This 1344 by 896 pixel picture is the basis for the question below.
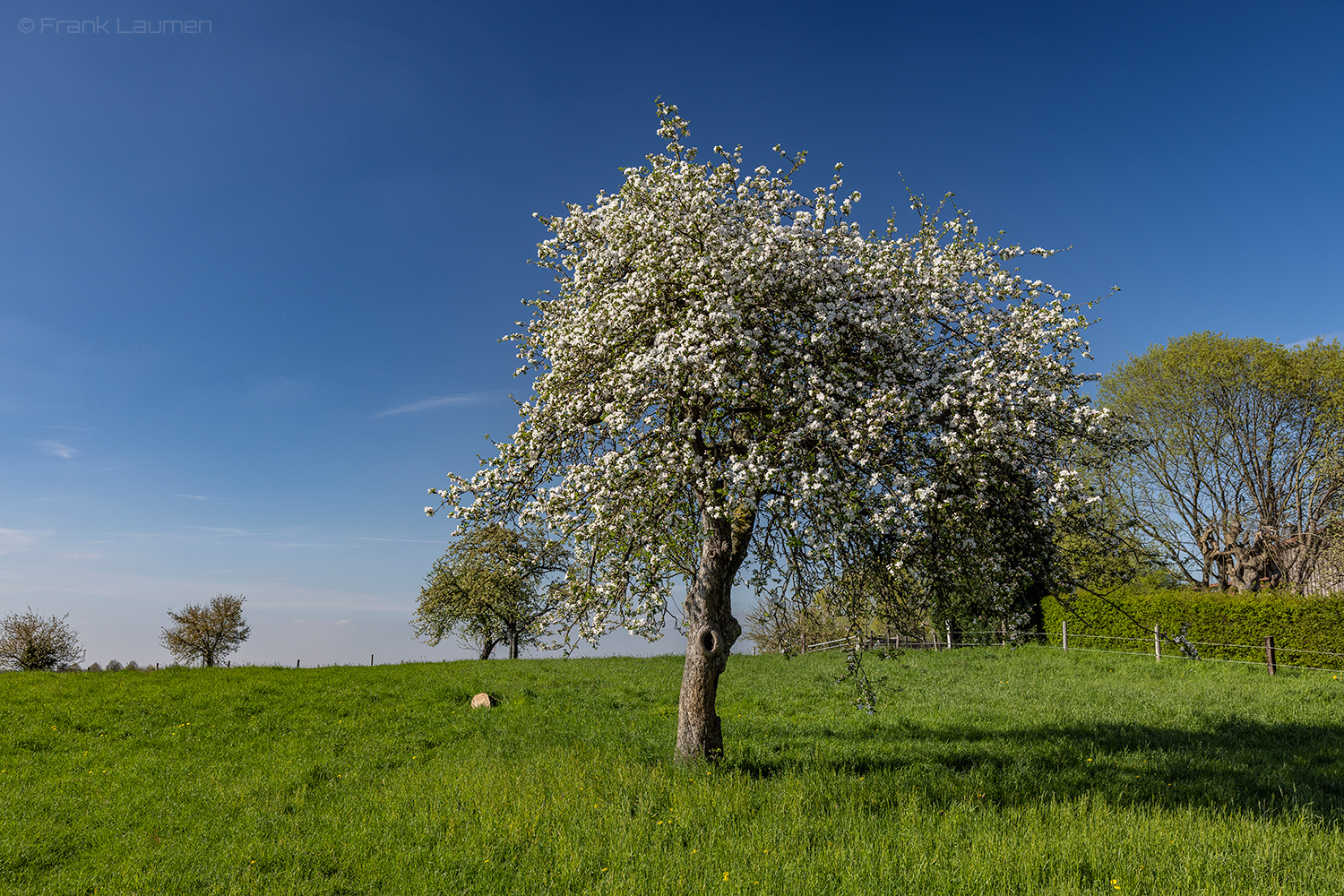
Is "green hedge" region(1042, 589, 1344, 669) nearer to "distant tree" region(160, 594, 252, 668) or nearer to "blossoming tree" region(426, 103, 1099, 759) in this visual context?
"blossoming tree" region(426, 103, 1099, 759)

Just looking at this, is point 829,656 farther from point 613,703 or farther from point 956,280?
point 956,280

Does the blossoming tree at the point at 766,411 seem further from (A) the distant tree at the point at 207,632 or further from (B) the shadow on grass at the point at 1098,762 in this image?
(A) the distant tree at the point at 207,632

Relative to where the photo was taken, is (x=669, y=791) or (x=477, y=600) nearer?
(x=669, y=791)

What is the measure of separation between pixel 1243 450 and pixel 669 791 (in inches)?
1512

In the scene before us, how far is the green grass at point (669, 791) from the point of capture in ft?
28.7

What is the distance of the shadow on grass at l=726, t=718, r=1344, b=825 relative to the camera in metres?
11.7

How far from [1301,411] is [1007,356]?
3573cm

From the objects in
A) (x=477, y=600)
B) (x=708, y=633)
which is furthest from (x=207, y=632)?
(x=708, y=633)

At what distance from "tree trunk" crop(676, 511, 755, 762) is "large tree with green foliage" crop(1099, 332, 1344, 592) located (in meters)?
28.5

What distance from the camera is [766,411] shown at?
39.6 feet

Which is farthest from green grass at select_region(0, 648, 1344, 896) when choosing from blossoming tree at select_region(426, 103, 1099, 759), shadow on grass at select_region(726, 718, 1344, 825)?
blossoming tree at select_region(426, 103, 1099, 759)

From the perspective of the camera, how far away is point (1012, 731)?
1775cm

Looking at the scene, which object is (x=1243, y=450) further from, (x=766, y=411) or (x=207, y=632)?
(x=207, y=632)

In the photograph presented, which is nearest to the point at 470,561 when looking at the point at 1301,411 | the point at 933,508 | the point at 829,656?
the point at 829,656
